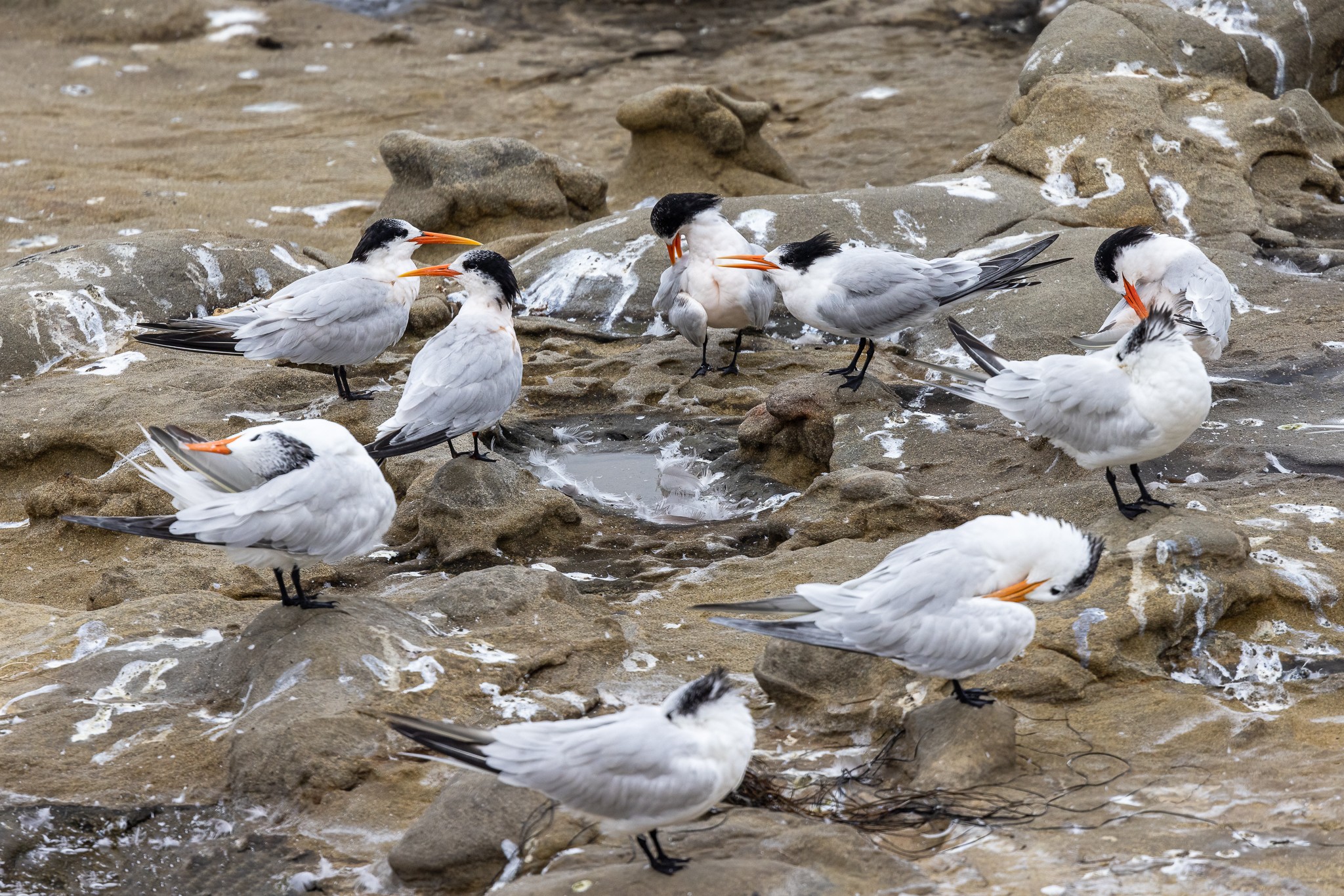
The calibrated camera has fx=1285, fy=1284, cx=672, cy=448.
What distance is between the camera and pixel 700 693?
3129mm

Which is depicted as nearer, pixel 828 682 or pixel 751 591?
pixel 828 682

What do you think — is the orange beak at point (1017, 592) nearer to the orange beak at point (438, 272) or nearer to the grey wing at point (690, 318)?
the orange beak at point (438, 272)

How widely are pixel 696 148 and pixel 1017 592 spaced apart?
25.8 feet

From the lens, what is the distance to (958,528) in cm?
375

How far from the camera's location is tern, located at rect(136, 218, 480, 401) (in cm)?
644

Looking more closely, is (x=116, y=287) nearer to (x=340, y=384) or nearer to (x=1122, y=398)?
(x=340, y=384)

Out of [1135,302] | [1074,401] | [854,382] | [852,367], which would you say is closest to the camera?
[1074,401]

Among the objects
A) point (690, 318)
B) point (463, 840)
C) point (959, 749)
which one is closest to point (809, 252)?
point (690, 318)

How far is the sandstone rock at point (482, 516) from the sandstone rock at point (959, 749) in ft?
8.04

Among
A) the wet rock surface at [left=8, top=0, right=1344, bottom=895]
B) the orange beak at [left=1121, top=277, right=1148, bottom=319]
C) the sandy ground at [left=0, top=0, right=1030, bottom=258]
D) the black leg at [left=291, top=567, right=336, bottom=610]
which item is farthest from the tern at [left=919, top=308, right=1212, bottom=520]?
the sandy ground at [left=0, top=0, right=1030, bottom=258]

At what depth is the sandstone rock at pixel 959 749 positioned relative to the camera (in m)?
3.48

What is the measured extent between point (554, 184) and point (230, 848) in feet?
24.6

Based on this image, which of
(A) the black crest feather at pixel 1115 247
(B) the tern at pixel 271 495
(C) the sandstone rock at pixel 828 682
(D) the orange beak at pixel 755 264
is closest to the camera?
(B) the tern at pixel 271 495

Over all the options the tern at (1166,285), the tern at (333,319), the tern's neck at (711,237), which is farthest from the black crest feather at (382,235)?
the tern at (1166,285)
